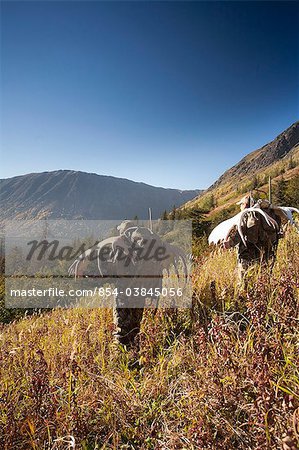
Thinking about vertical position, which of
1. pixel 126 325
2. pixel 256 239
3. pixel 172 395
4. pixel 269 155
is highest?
pixel 269 155

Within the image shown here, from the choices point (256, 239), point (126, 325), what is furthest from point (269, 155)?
point (126, 325)

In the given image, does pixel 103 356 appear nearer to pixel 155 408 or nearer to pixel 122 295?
pixel 122 295

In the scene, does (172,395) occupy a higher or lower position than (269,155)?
lower

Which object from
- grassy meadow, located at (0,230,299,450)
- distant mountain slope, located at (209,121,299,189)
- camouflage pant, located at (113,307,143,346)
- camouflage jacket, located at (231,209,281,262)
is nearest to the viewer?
grassy meadow, located at (0,230,299,450)

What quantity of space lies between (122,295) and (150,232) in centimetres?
79

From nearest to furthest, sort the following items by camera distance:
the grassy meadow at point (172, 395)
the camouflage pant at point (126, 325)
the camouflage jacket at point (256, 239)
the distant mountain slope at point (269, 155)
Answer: the grassy meadow at point (172, 395), the camouflage pant at point (126, 325), the camouflage jacket at point (256, 239), the distant mountain slope at point (269, 155)

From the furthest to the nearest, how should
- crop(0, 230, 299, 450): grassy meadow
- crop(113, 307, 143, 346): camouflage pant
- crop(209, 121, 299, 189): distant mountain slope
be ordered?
crop(209, 121, 299, 189): distant mountain slope → crop(113, 307, 143, 346): camouflage pant → crop(0, 230, 299, 450): grassy meadow

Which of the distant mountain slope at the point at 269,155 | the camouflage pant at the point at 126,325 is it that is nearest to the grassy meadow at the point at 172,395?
the camouflage pant at the point at 126,325

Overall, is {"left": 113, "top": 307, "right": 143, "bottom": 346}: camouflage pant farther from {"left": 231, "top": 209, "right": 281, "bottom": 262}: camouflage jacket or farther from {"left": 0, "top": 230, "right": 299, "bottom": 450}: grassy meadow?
{"left": 231, "top": 209, "right": 281, "bottom": 262}: camouflage jacket

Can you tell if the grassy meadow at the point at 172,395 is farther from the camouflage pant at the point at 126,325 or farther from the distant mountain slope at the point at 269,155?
the distant mountain slope at the point at 269,155

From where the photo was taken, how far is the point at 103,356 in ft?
10.8

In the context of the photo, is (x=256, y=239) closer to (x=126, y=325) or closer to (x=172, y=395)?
(x=126, y=325)

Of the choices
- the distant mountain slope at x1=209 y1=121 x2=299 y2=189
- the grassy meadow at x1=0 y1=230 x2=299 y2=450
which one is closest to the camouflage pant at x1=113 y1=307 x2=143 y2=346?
the grassy meadow at x1=0 y1=230 x2=299 y2=450

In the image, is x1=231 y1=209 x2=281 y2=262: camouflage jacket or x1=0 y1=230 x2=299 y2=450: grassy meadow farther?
x1=231 y1=209 x2=281 y2=262: camouflage jacket
